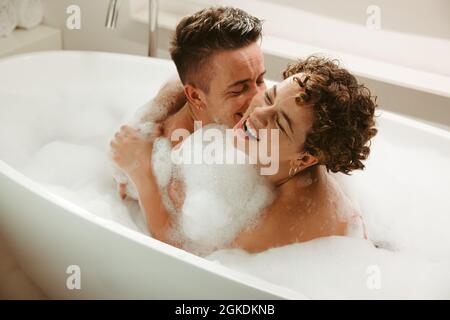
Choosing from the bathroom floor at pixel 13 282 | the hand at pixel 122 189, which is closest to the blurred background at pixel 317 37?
the bathroom floor at pixel 13 282

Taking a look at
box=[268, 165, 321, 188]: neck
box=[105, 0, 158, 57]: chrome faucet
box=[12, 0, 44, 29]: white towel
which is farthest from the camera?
box=[12, 0, 44, 29]: white towel

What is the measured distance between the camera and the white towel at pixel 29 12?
237 cm

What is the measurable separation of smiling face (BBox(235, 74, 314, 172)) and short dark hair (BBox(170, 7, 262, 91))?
0.23 meters

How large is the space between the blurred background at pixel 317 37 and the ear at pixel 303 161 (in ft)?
2.59

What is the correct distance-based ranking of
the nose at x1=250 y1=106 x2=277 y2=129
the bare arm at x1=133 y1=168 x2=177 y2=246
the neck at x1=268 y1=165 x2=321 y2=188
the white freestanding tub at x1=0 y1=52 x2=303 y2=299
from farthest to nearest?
the bare arm at x1=133 y1=168 x2=177 y2=246 < the neck at x1=268 y1=165 x2=321 y2=188 < the nose at x1=250 y1=106 x2=277 y2=129 < the white freestanding tub at x1=0 y1=52 x2=303 y2=299

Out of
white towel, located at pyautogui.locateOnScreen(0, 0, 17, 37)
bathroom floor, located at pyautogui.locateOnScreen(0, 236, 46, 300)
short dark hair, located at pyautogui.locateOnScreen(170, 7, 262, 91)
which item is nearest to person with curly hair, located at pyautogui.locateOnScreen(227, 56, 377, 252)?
short dark hair, located at pyautogui.locateOnScreen(170, 7, 262, 91)

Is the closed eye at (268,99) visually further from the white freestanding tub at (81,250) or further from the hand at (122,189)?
the hand at (122,189)

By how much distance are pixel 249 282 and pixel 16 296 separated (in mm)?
916

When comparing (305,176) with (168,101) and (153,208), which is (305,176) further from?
(168,101)

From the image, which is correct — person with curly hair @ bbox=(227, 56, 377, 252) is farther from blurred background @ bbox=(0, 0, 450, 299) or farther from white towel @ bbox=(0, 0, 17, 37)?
white towel @ bbox=(0, 0, 17, 37)

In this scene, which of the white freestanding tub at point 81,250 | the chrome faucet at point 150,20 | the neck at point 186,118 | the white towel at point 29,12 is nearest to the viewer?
the white freestanding tub at point 81,250

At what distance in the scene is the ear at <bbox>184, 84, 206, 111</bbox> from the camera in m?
1.62

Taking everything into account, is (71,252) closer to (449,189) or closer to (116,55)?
(116,55)
